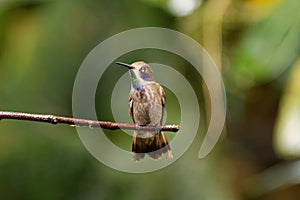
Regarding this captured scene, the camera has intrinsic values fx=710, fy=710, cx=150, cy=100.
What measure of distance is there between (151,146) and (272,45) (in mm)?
488

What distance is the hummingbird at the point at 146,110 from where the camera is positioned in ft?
1.49

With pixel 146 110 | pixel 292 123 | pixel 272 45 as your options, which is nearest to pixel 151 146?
pixel 146 110

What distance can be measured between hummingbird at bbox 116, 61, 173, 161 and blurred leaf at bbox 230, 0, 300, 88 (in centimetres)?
46

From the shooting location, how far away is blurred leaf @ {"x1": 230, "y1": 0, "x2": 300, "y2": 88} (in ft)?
2.96

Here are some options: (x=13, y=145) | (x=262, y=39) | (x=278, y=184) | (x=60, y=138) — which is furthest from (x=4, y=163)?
(x=262, y=39)

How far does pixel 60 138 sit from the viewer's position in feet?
6.01

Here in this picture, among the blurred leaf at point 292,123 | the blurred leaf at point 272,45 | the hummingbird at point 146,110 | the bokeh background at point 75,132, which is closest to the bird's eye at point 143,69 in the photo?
the hummingbird at point 146,110

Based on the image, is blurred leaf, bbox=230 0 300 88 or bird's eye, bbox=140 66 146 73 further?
blurred leaf, bbox=230 0 300 88

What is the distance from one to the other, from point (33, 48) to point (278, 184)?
0.87m

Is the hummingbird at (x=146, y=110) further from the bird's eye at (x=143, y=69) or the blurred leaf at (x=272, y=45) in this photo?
the blurred leaf at (x=272, y=45)

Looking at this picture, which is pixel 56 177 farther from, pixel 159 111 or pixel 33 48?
pixel 159 111

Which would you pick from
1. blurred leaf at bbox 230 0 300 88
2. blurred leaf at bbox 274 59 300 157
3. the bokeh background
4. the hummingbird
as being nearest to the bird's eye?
the hummingbird

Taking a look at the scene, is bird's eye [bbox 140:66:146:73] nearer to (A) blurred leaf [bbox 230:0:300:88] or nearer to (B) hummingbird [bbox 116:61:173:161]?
(B) hummingbird [bbox 116:61:173:161]

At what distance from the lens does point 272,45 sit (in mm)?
920
